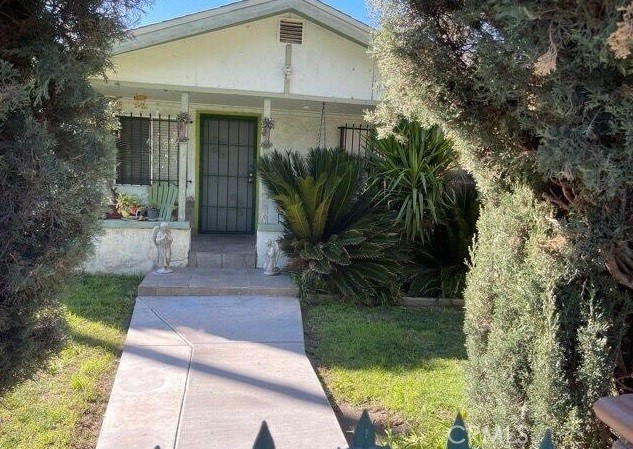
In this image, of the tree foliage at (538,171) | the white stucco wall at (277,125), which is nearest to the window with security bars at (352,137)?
the white stucco wall at (277,125)

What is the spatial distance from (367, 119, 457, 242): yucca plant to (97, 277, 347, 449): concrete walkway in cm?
219

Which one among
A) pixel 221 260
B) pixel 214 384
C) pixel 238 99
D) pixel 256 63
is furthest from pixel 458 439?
pixel 238 99

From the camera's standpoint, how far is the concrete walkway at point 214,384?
359 cm

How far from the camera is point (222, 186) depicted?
10.4 meters

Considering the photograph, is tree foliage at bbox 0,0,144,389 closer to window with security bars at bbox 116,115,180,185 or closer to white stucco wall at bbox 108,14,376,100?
white stucco wall at bbox 108,14,376,100

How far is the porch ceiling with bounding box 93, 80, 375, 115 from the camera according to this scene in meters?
8.17

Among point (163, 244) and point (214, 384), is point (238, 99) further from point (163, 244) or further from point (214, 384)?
point (214, 384)

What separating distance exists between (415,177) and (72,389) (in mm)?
5131

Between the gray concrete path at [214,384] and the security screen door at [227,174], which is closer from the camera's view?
the gray concrete path at [214,384]

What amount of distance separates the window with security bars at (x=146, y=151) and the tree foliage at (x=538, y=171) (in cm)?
703

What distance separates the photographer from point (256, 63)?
809 cm

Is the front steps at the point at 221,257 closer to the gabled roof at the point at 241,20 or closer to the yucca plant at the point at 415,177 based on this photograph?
the yucca plant at the point at 415,177

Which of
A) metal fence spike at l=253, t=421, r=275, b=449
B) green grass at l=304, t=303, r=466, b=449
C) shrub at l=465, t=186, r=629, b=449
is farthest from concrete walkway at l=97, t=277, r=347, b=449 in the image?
metal fence spike at l=253, t=421, r=275, b=449

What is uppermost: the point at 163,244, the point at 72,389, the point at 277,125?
the point at 277,125
